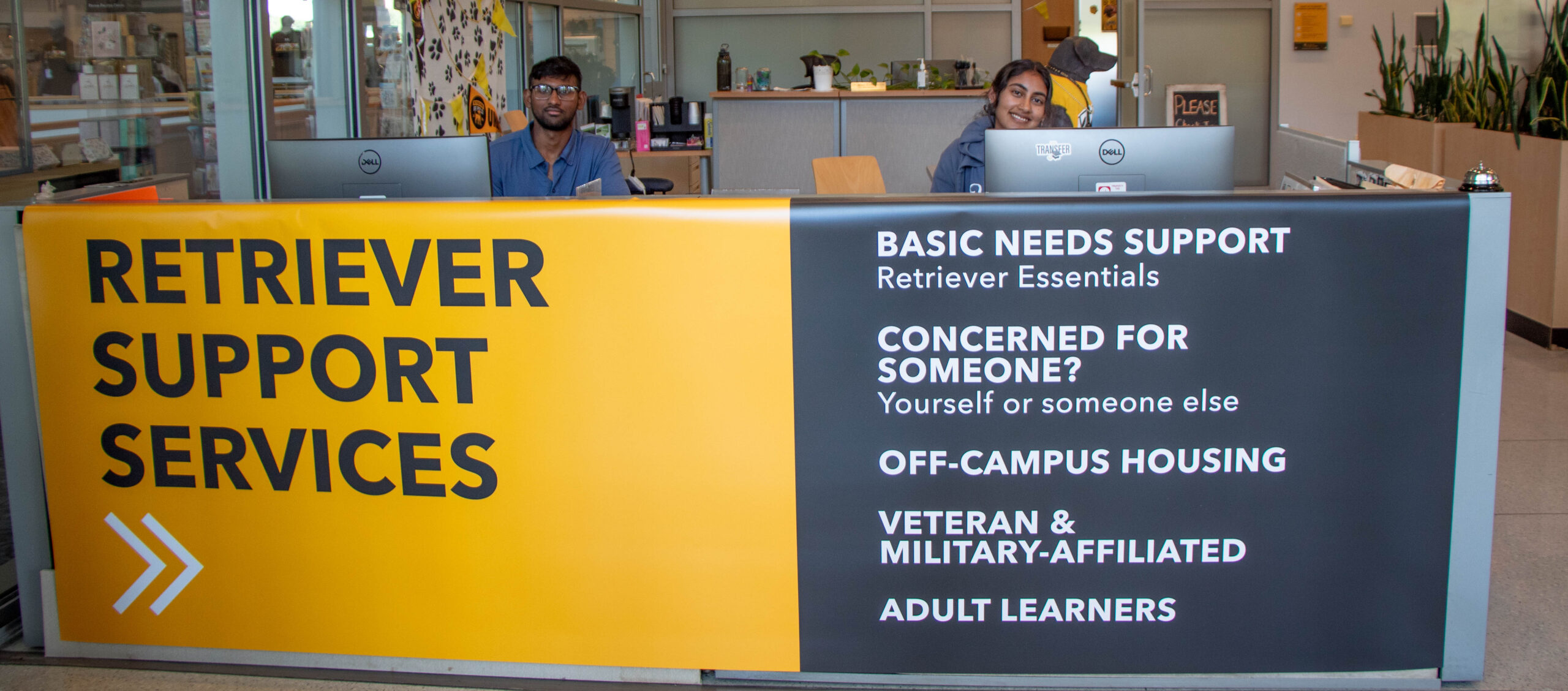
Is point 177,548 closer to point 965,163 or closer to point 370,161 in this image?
point 370,161

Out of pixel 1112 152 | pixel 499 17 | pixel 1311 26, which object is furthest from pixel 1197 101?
pixel 1112 152

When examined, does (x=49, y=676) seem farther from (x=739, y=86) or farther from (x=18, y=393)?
(x=739, y=86)

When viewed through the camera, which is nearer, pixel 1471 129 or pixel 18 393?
pixel 18 393

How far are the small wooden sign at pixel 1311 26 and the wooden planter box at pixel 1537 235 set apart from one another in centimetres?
491

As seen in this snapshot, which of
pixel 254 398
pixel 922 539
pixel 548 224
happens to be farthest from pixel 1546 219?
pixel 254 398

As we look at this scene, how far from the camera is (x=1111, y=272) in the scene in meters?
1.80

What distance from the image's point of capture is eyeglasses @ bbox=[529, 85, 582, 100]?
11.8 ft

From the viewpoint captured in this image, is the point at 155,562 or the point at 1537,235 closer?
the point at 155,562

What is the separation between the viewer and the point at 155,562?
2.02 metres

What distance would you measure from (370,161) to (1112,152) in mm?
1577

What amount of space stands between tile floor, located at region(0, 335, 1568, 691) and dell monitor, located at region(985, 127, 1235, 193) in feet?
3.44

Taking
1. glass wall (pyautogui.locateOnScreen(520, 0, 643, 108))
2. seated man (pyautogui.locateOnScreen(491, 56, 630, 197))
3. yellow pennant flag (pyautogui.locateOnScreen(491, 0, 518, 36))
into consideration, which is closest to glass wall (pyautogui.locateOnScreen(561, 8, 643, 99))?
glass wall (pyautogui.locateOnScreen(520, 0, 643, 108))

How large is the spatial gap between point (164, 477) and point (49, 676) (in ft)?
1.51

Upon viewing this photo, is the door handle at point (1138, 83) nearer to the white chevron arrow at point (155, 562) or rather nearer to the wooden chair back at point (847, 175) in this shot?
the wooden chair back at point (847, 175)
